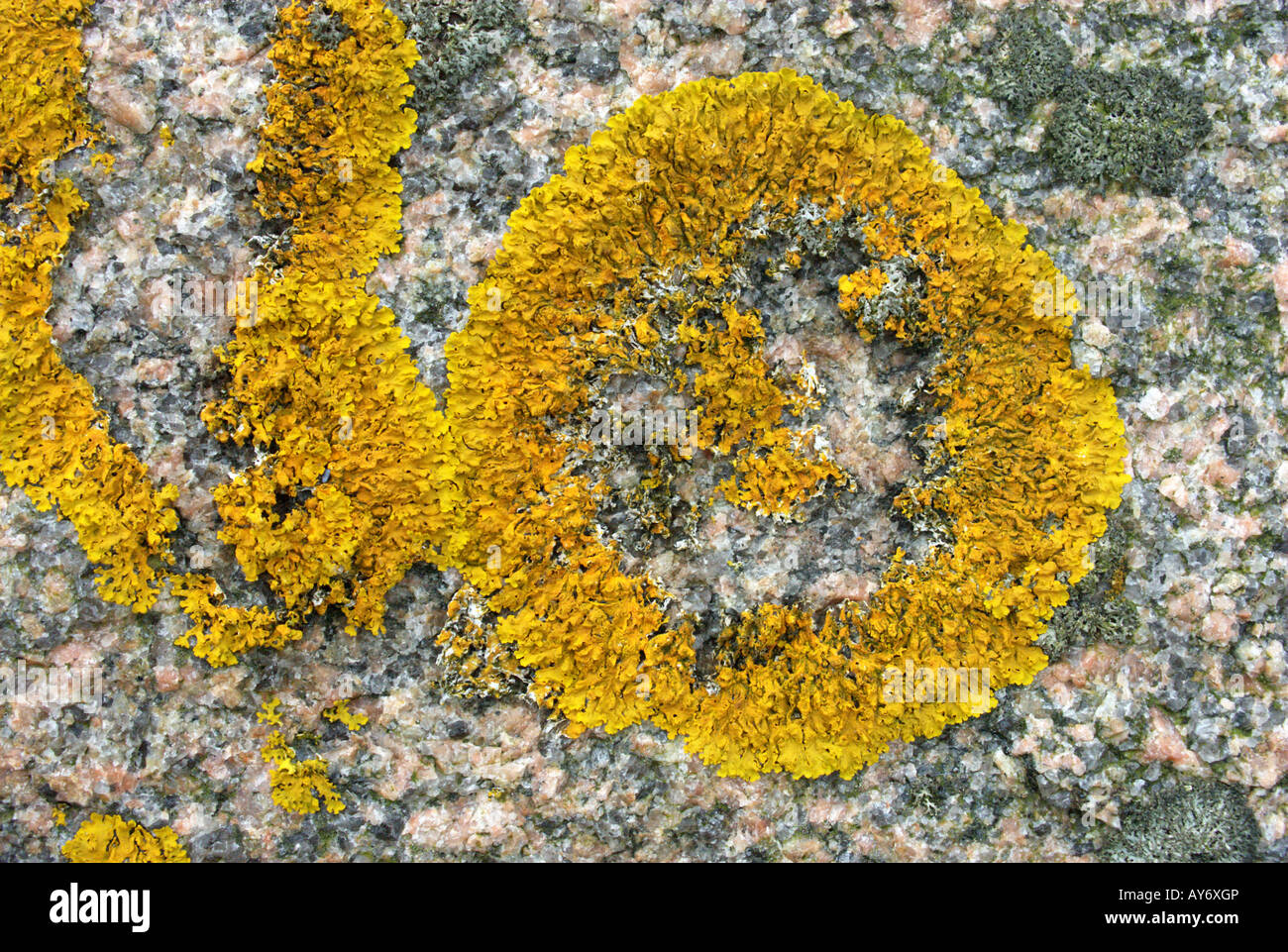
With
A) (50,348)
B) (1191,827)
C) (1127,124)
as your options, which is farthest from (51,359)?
(1191,827)

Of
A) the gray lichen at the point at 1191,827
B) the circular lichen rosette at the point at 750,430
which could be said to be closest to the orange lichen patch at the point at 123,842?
the circular lichen rosette at the point at 750,430

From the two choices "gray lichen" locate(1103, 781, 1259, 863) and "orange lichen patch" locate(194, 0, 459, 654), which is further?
"gray lichen" locate(1103, 781, 1259, 863)

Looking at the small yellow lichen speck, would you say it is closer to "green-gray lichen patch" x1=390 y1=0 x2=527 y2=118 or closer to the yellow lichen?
the yellow lichen

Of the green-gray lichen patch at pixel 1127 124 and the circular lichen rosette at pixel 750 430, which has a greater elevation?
the green-gray lichen patch at pixel 1127 124

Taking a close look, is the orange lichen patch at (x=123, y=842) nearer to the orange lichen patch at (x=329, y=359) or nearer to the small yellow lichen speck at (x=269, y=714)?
the small yellow lichen speck at (x=269, y=714)

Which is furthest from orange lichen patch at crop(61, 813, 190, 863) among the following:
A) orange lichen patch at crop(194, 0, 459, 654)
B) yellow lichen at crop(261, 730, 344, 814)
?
orange lichen patch at crop(194, 0, 459, 654)

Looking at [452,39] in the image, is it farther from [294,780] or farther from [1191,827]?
[1191,827]
